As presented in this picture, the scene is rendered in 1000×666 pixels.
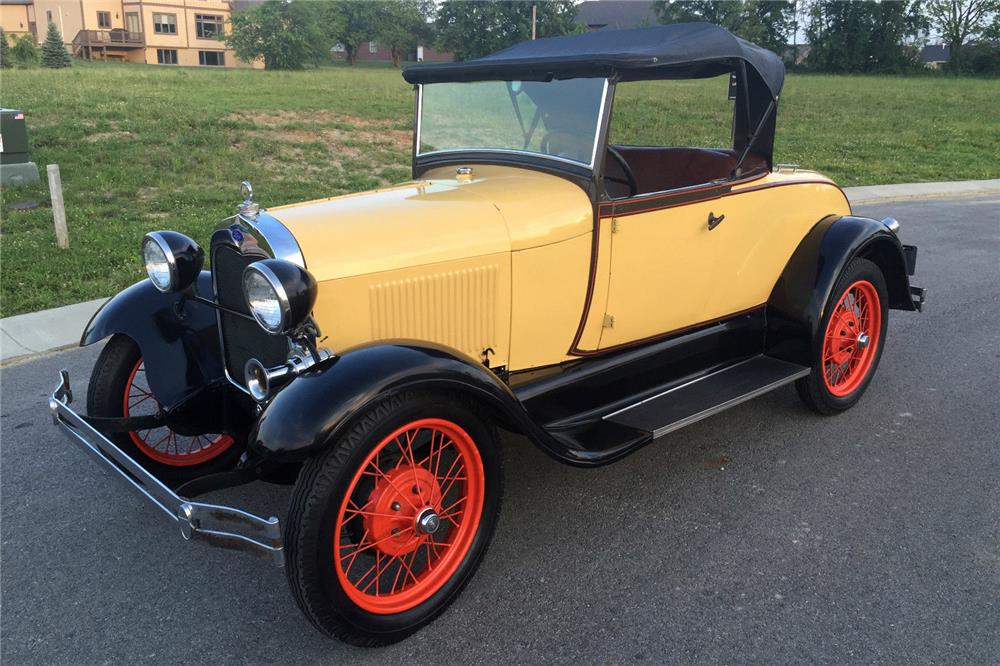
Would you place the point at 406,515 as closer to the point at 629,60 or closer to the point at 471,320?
the point at 471,320

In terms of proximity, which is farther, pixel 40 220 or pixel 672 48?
pixel 40 220

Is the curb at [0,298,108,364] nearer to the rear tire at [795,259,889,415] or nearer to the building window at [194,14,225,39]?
the rear tire at [795,259,889,415]

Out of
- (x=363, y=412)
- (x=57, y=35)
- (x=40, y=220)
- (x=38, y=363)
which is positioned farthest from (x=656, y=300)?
(x=57, y=35)

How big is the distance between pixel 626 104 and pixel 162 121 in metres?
12.0

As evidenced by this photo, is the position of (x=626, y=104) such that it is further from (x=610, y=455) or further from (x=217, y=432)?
(x=217, y=432)

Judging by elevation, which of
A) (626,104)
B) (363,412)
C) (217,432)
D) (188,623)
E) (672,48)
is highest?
(672,48)

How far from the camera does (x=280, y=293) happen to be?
7.75 ft

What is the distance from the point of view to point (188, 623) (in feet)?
8.48

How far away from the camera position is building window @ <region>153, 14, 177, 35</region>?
Result: 4450 centimetres

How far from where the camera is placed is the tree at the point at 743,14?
4222 cm

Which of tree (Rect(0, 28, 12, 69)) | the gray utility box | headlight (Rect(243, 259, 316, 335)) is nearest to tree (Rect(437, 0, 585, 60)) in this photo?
tree (Rect(0, 28, 12, 69))

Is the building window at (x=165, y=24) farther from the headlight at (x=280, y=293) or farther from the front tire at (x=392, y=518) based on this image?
the front tire at (x=392, y=518)

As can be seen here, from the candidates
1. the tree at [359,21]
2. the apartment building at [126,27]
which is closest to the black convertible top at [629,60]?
the apartment building at [126,27]

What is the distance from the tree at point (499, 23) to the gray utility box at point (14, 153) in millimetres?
24977
